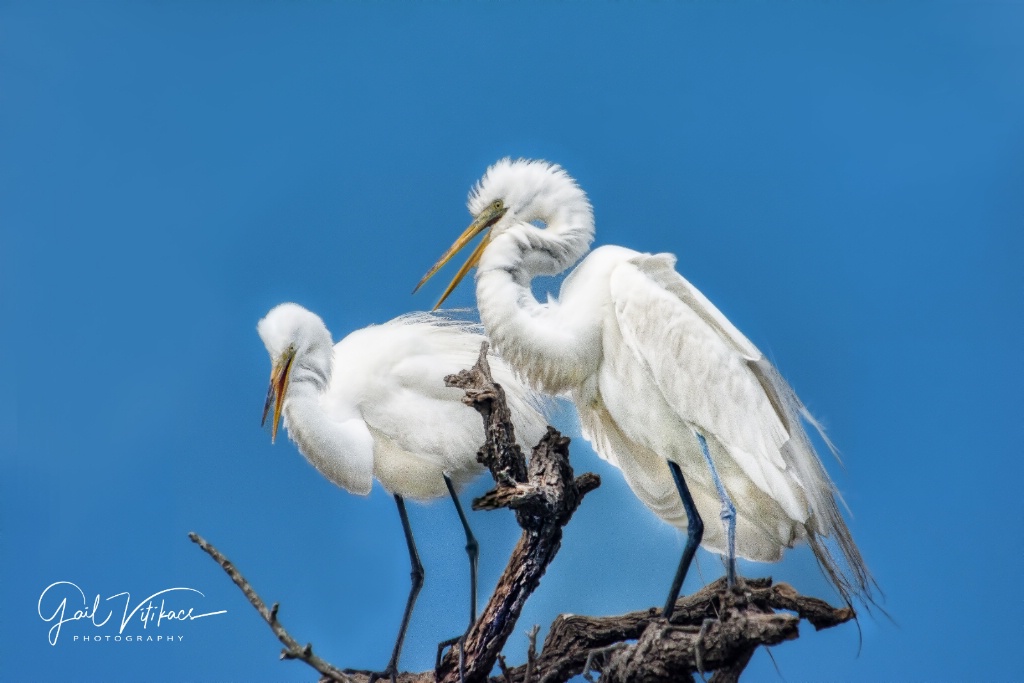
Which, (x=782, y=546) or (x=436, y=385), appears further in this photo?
(x=436, y=385)

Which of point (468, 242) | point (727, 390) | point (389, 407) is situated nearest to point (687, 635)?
point (727, 390)

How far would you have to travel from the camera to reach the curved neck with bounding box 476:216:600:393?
238 cm

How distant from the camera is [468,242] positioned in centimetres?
270

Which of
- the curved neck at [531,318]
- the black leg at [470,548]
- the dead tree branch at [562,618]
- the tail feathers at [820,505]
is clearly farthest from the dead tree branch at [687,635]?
the curved neck at [531,318]

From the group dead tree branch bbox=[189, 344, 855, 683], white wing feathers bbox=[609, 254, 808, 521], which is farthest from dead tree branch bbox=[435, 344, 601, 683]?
white wing feathers bbox=[609, 254, 808, 521]

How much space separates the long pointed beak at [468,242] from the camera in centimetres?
263

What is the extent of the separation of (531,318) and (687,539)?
567 millimetres

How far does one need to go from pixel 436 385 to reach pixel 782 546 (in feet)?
2.90

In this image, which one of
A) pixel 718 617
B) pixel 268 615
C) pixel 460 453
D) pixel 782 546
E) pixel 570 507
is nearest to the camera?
pixel 268 615

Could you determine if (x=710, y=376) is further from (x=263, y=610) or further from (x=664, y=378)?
(x=263, y=610)

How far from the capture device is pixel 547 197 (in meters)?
2.56

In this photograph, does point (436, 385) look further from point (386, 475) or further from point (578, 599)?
point (578, 599)

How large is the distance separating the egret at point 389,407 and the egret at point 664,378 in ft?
1.02

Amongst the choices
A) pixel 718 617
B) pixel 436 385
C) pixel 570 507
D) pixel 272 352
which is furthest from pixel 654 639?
pixel 272 352
